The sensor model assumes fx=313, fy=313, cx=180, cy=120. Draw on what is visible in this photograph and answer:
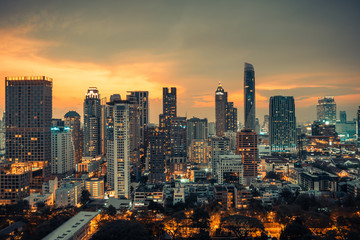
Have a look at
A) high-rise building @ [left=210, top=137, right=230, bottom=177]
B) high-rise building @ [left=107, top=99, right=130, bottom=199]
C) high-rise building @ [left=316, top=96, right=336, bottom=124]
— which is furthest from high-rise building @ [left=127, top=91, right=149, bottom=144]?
high-rise building @ [left=316, top=96, right=336, bottom=124]

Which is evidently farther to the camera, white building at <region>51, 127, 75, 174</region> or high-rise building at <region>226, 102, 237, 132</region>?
high-rise building at <region>226, 102, 237, 132</region>

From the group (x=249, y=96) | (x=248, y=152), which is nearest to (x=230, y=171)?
(x=248, y=152)

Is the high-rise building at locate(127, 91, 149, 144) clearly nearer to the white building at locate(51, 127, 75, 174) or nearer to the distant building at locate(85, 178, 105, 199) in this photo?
the white building at locate(51, 127, 75, 174)

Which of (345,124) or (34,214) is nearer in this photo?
(34,214)

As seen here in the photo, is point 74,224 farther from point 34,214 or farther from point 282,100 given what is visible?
point 282,100

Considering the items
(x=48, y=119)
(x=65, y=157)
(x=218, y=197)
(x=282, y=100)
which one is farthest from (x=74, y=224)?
(x=282, y=100)

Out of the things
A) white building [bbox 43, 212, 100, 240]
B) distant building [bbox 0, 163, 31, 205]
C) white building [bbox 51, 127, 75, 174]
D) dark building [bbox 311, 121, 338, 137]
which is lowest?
white building [bbox 43, 212, 100, 240]

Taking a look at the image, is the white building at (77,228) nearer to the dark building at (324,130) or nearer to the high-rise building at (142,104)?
the high-rise building at (142,104)
